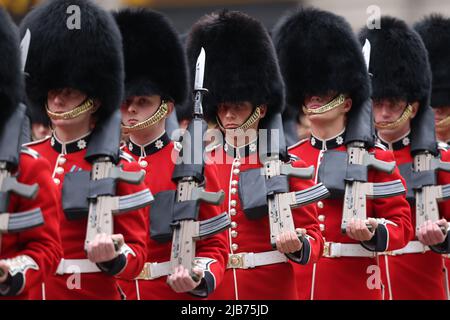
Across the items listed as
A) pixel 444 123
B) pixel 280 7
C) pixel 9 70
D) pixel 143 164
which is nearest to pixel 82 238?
pixel 143 164

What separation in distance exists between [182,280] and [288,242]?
0.55m

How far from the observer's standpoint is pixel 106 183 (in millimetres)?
4801

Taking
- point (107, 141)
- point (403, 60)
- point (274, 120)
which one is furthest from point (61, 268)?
point (403, 60)

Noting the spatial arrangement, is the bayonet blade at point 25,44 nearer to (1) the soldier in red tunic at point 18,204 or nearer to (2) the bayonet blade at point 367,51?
(1) the soldier in red tunic at point 18,204

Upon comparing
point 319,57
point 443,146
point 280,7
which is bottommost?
point 443,146

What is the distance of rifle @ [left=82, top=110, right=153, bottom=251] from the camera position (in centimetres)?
471

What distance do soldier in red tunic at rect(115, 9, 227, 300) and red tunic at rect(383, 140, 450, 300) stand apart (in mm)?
1532

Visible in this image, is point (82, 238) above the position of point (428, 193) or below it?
below

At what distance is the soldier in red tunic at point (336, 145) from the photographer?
5824 millimetres

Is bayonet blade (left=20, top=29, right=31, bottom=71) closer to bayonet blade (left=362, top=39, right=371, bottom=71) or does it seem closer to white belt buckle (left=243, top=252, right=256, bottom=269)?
white belt buckle (left=243, top=252, right=256, bottom=269)

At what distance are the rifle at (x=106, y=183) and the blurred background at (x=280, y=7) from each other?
458 inches

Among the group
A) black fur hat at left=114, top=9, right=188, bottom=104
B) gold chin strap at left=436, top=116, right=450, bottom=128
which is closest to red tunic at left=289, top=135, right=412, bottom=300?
black fur hat at left=114, top=9, right=188, bottom=104

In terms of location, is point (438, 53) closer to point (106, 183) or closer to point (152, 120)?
point (152, 120)

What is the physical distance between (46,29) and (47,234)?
1.11 metres
